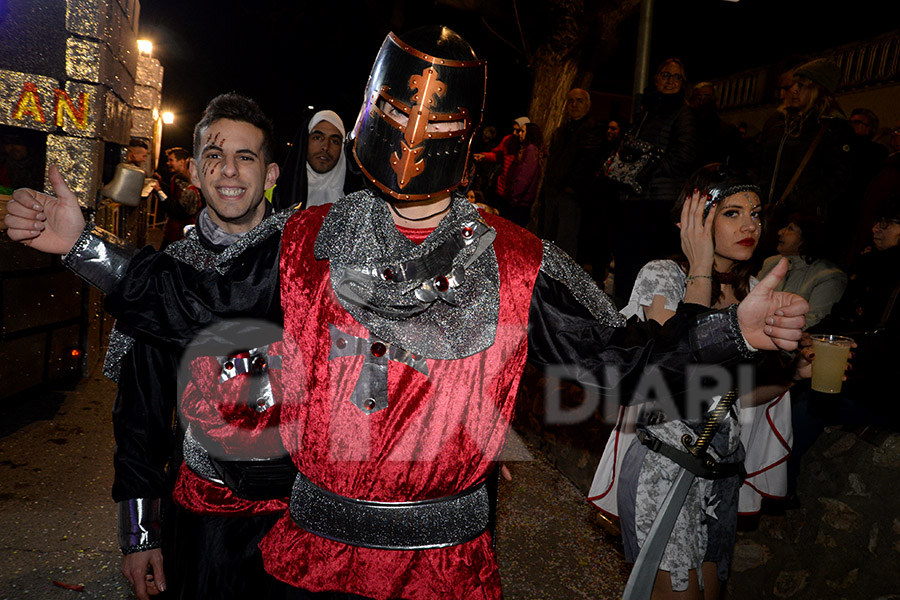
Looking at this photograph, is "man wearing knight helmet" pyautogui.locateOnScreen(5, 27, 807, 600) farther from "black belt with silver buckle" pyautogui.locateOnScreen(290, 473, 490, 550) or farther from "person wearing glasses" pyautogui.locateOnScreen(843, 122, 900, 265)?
"person wearing glasses" pyautogui.locateOnScreen(843, 122, 900, 265)

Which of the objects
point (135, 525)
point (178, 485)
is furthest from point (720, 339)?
point (135, 525)

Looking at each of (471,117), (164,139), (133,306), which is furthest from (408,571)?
(164,139)

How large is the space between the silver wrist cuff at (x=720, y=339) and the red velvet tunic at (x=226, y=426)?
1217 millimetres

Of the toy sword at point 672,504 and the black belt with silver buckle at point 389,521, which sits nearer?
the black belt with silver buckle at point 389,521

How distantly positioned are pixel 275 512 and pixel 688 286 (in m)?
1.87

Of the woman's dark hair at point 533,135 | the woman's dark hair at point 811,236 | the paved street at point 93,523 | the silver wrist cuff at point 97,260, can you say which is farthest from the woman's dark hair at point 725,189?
the woman's dark hair at point 533,135

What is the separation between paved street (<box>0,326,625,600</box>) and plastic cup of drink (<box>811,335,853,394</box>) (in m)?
1.78

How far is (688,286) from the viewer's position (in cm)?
293

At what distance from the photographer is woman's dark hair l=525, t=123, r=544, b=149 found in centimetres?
852

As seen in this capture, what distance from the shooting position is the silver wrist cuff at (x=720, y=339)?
1768mm

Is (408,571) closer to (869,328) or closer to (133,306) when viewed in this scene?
(133,306)

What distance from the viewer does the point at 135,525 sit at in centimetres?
229

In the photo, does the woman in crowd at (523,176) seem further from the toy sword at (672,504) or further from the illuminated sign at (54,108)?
the toy sword at (672,504)

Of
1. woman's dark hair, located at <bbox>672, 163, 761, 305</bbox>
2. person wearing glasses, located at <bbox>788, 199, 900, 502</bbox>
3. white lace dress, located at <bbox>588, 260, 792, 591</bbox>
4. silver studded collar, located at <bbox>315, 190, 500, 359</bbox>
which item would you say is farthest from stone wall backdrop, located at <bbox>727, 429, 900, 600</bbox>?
silver studded collar, located at <bbox>315, 190, 500, 359</bbox>
